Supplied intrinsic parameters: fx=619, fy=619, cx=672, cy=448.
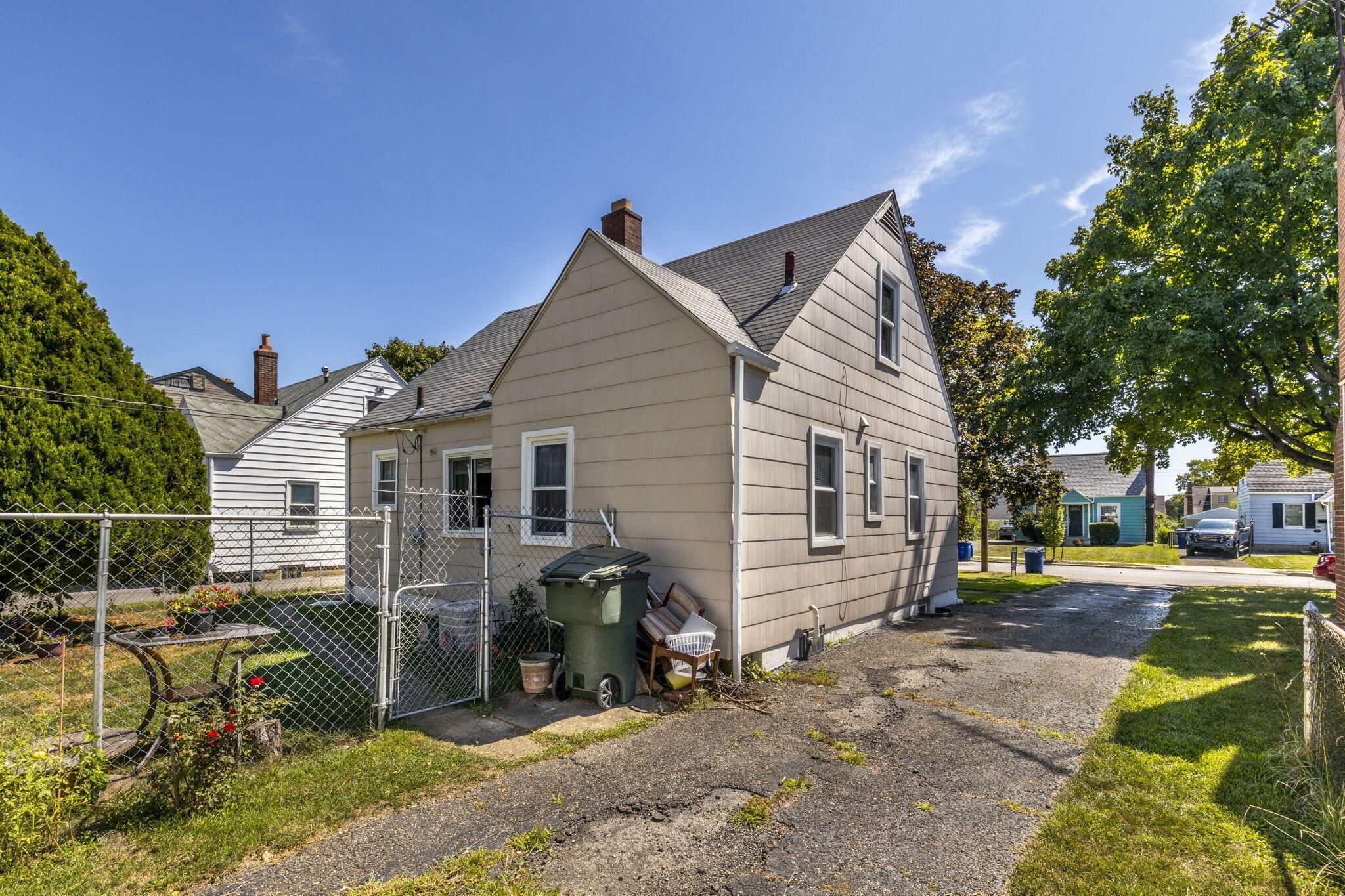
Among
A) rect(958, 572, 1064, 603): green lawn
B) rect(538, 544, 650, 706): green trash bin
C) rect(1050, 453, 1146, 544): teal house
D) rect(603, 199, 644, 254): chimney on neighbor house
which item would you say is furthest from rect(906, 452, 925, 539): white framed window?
rect(1050, 453, 1146, 544): teal house

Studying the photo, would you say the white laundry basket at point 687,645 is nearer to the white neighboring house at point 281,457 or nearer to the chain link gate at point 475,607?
the chain link gate at point 475,607

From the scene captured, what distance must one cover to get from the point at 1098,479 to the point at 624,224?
1521 inches

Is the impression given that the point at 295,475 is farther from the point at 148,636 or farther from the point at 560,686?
the point at 560,686

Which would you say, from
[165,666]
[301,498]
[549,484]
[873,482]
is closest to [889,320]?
[873,482]

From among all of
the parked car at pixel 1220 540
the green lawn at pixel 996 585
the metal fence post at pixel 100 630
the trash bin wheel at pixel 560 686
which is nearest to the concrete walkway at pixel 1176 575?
the green lawn at pixel 996 585

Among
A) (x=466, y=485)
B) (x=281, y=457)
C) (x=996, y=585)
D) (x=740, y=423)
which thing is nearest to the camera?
(x=740, y=423)

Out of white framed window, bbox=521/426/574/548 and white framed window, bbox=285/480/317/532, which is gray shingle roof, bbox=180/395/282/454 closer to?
white framed window, bbox=285/480/317/532

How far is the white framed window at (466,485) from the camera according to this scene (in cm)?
1113

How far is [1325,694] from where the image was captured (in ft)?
13.4

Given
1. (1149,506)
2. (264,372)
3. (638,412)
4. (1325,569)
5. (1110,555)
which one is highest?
(264,372)

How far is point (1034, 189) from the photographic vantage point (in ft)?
38.8

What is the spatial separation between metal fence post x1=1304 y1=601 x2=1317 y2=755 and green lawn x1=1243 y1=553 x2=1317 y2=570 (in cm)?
2527

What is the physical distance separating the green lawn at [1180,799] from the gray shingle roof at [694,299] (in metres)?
4.95

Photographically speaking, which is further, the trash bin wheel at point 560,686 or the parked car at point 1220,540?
the parked car at point 1220,540
